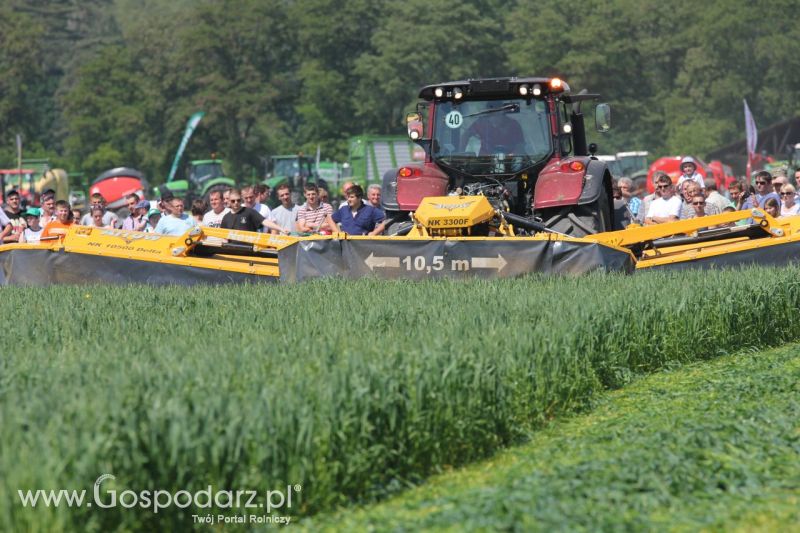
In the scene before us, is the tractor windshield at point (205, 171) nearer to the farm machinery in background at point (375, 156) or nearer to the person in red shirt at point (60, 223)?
the farm machinery in background at point (375, 156)

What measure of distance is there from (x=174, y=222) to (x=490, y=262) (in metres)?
5.49

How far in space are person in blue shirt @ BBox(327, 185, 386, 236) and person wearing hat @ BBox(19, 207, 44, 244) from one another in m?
4.00

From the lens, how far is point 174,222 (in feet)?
56.6

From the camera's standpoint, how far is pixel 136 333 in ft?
30.3

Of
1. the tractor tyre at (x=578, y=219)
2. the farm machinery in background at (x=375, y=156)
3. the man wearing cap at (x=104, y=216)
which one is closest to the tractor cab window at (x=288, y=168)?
the farm machinery in background at (x=375, y=156)

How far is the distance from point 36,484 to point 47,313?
5.43m

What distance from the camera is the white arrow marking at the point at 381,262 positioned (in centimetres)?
1362

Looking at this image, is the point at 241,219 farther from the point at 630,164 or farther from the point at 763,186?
the point at 630,164

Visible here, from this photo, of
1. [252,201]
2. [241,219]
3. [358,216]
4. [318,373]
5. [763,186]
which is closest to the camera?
[318,373]

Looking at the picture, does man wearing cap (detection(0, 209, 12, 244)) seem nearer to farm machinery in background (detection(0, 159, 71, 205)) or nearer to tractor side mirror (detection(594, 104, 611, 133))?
tractor side mirror (detection(594, 104, 611, 133))

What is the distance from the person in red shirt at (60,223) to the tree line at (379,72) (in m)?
52.6

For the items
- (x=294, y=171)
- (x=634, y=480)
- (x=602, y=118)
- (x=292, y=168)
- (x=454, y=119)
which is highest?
(x=454, y=119)

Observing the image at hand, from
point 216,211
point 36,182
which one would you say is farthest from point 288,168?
point 216,211

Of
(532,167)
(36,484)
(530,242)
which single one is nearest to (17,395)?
(36,484)
